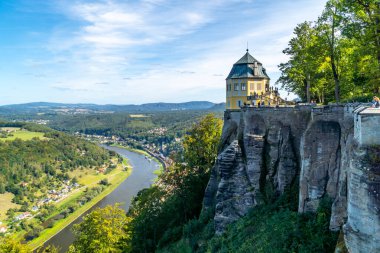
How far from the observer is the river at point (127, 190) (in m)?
64.0

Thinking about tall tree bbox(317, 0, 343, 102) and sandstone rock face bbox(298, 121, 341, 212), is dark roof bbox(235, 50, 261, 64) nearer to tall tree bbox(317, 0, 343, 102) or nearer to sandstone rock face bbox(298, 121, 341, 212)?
tall tree bbox(317, 0, 343, 102)

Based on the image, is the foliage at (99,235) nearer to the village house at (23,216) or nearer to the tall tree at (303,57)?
the tall tree at (303,57)

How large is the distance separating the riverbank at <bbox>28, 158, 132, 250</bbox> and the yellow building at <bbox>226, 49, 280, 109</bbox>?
4933 cm

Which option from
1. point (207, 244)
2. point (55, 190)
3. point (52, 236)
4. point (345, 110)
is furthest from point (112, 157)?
point (345, 110)

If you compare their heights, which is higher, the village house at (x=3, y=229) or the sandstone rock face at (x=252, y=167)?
the sandstone rock face at (x=252, y=167)

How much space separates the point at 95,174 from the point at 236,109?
11935 centimetres

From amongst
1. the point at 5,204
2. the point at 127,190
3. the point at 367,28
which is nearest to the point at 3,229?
the point at 5,204

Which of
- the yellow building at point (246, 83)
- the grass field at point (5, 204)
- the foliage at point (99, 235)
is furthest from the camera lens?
the grass field at point (5, 204)

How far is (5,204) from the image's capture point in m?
96.6

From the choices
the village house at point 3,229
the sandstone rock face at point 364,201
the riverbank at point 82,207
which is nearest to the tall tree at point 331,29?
the sandstone rock face at point 364,201

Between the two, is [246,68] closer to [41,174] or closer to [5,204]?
[5,204]

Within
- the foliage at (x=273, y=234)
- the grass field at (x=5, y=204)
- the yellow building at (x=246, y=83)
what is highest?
the yellow building at (x=246, y=83)

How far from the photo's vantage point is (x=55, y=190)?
11338cm

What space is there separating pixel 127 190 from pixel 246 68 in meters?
78.4
